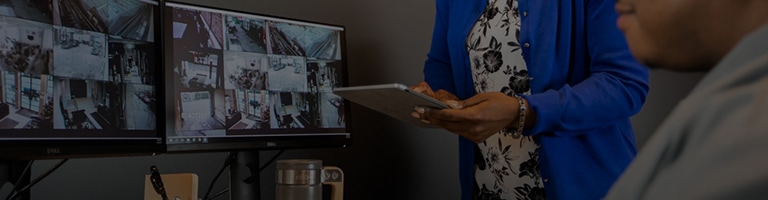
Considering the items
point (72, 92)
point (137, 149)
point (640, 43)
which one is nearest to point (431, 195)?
point (137, 149)

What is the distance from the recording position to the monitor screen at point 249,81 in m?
1.46

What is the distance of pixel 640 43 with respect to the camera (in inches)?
17.4

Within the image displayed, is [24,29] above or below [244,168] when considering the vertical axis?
above

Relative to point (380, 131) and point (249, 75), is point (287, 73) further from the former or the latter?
point (380, 131)

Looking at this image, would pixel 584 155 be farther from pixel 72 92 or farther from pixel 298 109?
pixel 72 92

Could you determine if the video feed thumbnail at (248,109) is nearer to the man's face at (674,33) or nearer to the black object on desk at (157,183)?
the black object on desk at (157,183)

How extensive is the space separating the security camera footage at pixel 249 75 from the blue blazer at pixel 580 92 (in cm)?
53

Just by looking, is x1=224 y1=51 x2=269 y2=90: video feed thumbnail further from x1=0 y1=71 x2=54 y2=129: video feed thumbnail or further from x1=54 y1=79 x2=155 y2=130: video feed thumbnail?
x1=0 y1=71 x2=54 y2=129: video feed thumbnail

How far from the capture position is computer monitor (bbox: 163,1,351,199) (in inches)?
57.6

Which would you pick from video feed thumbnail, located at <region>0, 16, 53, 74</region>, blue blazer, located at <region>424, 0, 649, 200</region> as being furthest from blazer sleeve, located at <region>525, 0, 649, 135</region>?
video feed thumbnail, located at <region>0, 16, 53, 74</region>

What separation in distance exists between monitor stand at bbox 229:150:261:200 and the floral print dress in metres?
0.48

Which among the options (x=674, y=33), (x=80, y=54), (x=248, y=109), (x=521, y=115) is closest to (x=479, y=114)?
(x=521, y=115)

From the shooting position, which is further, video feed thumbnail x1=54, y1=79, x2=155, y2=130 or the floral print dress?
the floral print dress

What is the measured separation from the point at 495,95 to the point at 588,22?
0.25m
